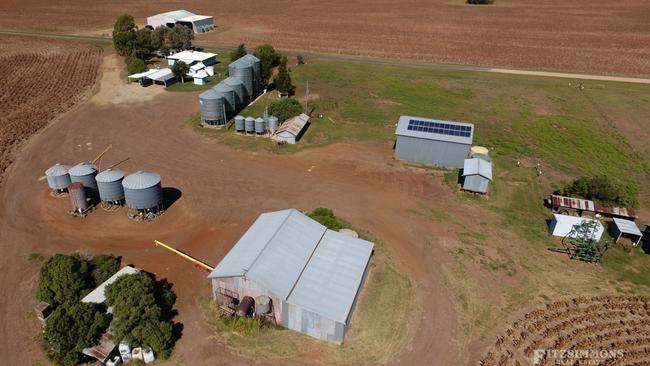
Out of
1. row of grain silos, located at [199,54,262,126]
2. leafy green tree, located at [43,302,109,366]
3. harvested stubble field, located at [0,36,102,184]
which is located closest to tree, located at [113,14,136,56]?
harvested stubble field, located at [0,36,102,184]

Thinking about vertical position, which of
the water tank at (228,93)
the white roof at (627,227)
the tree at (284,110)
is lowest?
the white roof at (627,227)

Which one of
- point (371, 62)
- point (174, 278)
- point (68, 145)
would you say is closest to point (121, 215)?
point (174, 278)

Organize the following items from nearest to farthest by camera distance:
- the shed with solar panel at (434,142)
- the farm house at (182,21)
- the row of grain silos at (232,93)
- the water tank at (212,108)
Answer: the shed with solar panel at (434,142), the water tank at (212,108), the row of grain silos at (232,93), the farm house at (182,21)

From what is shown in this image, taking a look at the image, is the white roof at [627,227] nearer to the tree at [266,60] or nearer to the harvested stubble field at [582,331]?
the harvested stubble field at [582,331]

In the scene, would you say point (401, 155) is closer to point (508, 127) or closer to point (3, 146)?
point (508, 127)

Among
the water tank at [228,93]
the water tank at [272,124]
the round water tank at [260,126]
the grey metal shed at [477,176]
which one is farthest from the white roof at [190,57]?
the grey metal shed at [477,176]

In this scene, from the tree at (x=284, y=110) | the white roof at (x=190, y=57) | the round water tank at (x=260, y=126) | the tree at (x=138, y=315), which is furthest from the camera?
the white roof at (x=190, y=57)

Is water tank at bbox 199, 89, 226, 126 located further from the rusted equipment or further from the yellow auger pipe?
the rusted equipment

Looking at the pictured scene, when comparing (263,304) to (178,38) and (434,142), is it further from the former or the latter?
(178,38)
